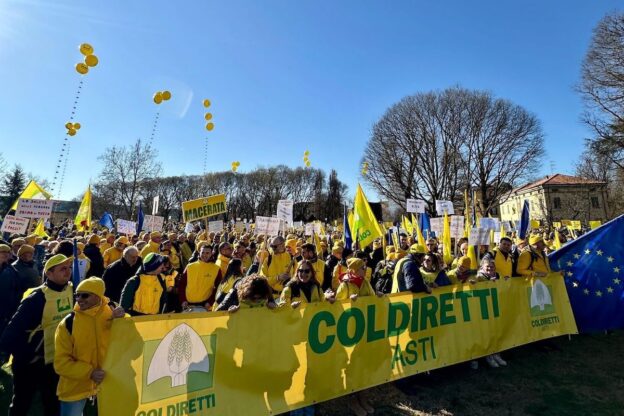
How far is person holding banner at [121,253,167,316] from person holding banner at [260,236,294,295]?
2.53m

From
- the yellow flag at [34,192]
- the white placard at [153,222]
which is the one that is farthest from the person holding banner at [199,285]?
the white placard at [153,222]

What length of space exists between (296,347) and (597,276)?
582 cm

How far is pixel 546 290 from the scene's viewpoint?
6.16m

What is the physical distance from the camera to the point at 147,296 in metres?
4.54

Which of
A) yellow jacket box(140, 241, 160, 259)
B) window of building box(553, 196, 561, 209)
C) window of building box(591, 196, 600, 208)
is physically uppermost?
window of building box(553, 196, 561, 209)

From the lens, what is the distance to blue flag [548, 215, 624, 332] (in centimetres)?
636

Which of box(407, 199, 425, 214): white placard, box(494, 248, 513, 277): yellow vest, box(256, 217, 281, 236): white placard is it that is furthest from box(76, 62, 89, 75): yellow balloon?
box(494, 248, 513, 277): yellow vest

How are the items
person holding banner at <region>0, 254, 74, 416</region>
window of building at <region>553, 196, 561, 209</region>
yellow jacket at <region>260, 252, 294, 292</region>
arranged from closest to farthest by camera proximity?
person holding banner at <region>0, 254, 74, 416</region>, yellow jacket at <region>260, 252, 294, 292</region>, window of building at <region>553, 196, 561, 209</region>

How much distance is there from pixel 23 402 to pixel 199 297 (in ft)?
7.19

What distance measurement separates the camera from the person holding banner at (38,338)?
330cm

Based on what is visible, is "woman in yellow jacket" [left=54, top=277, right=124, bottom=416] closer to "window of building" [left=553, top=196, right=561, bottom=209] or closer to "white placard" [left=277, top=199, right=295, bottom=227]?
"white placard" [left=277, top=199, right=295, bottom=227]

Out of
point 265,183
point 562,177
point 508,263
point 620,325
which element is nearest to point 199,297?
point 508,263

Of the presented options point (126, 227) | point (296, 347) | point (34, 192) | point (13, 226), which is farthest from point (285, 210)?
point (296, 347)

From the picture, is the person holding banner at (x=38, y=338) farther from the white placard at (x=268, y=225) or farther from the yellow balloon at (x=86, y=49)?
the yellow balloon at (x=86, y=49)
